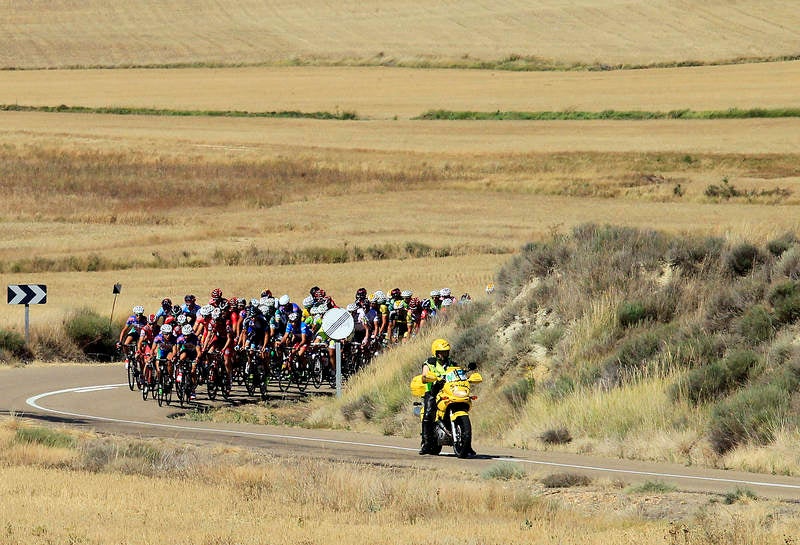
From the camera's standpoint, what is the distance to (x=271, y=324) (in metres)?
29.1

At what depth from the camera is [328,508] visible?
40.9ft

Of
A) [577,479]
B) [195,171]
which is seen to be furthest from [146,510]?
[195,171]

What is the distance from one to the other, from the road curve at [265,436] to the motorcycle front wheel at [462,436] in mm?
200

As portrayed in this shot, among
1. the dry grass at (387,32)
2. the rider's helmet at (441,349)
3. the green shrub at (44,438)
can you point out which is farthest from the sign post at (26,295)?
the dry grass at (387,32)

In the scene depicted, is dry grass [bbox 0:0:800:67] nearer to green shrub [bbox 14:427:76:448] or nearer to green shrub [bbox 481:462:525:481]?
green shrub [bbox 14:427:76:448]

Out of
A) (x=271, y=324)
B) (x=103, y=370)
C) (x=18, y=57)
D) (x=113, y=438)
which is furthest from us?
(x=18, y=57)

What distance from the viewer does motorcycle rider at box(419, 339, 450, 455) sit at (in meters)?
17.1

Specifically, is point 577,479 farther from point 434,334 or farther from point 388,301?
point 388,301

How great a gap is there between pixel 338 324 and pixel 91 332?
1314 centimetres

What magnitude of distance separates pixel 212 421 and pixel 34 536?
508 inches

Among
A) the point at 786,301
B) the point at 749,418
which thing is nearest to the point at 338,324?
the point at 786,301

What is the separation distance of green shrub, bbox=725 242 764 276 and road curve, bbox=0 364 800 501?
14.8 ft

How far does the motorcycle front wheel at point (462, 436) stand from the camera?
16.9 m

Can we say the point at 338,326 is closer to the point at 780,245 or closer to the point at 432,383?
the point at 780,245
